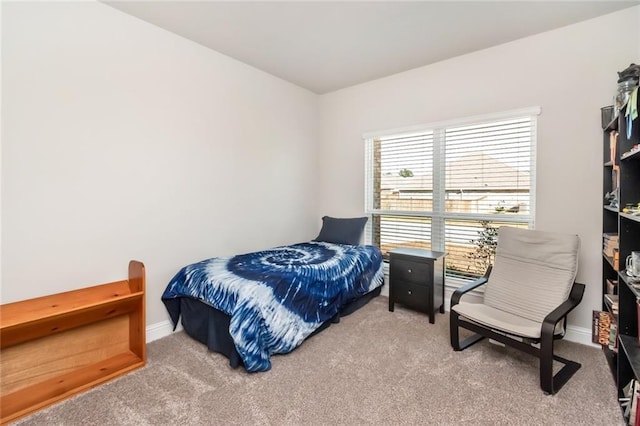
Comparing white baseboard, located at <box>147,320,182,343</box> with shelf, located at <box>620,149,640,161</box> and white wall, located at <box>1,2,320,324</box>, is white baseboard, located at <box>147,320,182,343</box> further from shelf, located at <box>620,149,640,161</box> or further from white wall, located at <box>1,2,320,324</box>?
shelf, located at <box>620,149,640,161</box>

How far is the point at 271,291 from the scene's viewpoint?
7.70ft

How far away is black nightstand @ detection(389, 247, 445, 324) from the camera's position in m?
3.03

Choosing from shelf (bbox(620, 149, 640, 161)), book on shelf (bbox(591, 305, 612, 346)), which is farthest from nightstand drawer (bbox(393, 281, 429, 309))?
shelf (bbox(620, 149, 640, 161))

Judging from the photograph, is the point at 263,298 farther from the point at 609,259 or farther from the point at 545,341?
the point at 609,259

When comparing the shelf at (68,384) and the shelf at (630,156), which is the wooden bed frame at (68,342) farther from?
the shelf at (630,156)

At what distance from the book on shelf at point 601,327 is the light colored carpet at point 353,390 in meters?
0.10

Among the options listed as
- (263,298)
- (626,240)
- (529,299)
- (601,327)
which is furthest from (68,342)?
(601,327)

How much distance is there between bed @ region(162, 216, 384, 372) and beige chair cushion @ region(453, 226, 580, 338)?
109 cm

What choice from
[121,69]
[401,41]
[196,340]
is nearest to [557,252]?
[401,41]

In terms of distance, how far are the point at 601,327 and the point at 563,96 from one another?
6.33 ft

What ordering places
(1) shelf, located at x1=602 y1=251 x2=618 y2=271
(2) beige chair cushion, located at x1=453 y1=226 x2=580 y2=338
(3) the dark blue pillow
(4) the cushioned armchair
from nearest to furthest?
(4) the cushioned armchair
(1) shelf, located at x1=602 y1=251 x2=618 y2=271
(2) beige chair cushion, located at x1=453 y1=226 x2=580 y2=338
(3) the dark blue pillow

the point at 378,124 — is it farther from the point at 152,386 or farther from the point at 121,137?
the point at 152,386

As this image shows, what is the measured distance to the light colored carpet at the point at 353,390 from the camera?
175cm

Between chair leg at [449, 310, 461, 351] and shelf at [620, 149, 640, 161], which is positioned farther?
chair leg at [449, 310, 461, 351]
